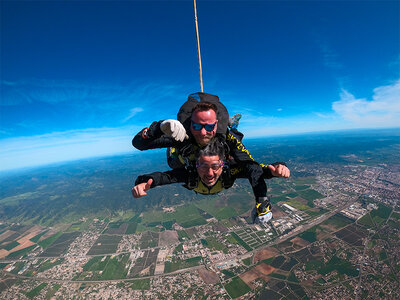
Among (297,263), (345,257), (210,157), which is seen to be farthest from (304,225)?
(210,157)

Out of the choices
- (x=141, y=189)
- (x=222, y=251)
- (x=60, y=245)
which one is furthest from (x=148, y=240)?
(x=141, y=189)

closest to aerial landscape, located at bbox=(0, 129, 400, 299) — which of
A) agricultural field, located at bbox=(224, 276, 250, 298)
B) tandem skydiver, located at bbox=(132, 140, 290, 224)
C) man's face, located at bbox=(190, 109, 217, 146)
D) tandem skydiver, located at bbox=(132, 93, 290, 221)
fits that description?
agricultural field, located at bbox=(224, 276, 250, 298)

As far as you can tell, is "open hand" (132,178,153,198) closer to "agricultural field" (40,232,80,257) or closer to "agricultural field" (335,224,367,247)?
"agricultural field" (335,224,367,247)

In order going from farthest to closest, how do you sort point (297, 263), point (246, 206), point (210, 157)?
point (246, 206) → point (297, 263) → point (210, 157)

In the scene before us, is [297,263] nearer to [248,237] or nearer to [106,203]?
[248,237]

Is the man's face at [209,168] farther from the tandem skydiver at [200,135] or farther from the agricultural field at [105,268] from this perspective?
the agricultural field at [105,268]

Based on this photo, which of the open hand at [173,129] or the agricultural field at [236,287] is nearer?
the open hand at [173,129]

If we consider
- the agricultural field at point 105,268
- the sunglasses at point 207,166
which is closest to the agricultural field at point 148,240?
the agricultural field at point 105,268

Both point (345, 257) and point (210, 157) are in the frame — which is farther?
point (345, 257)

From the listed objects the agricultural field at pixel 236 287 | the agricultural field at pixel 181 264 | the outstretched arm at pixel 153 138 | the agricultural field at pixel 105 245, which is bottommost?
the agricultural field at pixel 105 245
